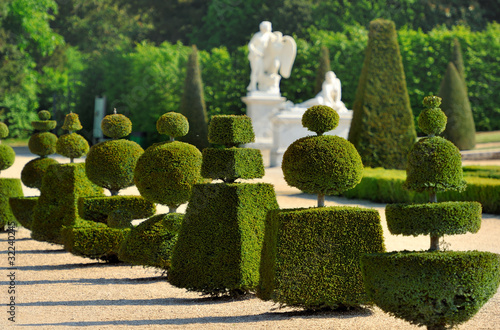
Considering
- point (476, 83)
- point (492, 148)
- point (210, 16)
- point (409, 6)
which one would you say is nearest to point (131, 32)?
point (210, 16)

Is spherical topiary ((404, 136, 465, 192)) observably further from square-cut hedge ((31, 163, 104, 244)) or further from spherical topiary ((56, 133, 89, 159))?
spherical topiary ((56, 133, 89, 159))

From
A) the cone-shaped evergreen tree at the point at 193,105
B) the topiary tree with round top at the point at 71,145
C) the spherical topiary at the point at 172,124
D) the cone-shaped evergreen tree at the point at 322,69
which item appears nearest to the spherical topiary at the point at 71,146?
the topiary tree with round top at the point at 71,145

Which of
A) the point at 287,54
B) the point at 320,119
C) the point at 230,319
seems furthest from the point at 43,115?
the point at 287,54

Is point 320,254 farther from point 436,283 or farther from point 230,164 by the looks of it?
point 230,164

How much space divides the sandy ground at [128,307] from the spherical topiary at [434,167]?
121cm

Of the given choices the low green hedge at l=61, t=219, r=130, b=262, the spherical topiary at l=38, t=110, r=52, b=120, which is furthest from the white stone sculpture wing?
the low green hedge at l=61, t=219, r=130, b=262

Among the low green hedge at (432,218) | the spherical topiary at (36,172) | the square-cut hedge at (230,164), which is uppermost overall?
the square-cut hedge at (230,164)

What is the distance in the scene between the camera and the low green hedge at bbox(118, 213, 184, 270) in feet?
25.5

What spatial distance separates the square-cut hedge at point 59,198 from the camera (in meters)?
9.70

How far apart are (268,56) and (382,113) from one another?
29.8ft

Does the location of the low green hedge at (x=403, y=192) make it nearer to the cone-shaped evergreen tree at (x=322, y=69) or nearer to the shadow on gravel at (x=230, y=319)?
the shadow on gravel at (x=230, y=319)

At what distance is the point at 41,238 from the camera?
1019cm

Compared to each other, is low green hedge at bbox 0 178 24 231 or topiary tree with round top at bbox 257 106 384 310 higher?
topiary tree with round top at bbox 257 106 384 310

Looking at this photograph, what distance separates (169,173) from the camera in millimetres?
7715
